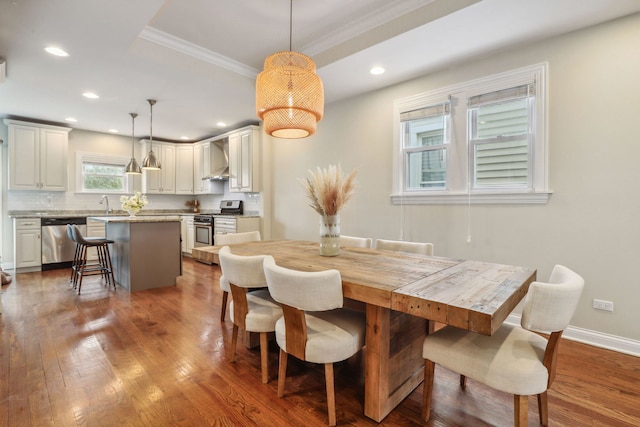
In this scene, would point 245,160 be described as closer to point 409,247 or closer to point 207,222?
point 207,222

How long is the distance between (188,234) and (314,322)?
524 centimetres

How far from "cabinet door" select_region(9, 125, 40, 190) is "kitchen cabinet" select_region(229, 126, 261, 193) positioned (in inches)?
129

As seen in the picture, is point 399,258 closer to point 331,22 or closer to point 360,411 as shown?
point 360,411

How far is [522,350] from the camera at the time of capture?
53.8 inches

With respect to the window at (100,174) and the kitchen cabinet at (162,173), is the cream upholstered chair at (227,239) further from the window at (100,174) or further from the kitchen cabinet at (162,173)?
the window at (100,174)

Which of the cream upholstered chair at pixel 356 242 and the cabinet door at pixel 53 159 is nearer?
the cream upholstered chair at pixel 356 242

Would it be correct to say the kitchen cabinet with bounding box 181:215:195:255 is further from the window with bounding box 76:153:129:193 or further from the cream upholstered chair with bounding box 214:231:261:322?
the cream upholstered chair with bounding box 214:231:261:322

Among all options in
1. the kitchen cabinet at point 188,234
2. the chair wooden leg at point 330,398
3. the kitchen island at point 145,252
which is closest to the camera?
the chair wooden leg at point 330,398

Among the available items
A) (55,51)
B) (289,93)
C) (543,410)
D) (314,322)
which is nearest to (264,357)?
(314,322)

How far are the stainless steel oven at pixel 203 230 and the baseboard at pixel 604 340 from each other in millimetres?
5236

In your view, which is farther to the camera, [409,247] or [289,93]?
[409,247]

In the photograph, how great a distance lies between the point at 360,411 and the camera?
1.62 meters

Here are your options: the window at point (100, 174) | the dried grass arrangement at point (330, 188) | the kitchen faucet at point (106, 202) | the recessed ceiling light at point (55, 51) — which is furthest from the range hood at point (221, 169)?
the dried grass arrangement at point (330, 188)

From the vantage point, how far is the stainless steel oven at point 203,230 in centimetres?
566
